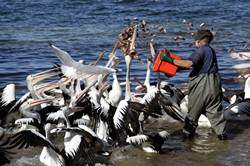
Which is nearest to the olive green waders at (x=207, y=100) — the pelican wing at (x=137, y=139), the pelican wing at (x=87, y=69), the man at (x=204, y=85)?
the man at (x=204, y=85)

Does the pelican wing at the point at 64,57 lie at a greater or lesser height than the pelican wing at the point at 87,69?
greater

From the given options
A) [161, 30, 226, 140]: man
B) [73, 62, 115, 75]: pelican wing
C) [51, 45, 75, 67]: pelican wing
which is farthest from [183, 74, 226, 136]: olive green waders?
[51, 45, 75, 67]: pelican wing

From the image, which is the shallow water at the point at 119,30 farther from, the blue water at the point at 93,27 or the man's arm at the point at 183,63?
the man's arm at the point at 183,63

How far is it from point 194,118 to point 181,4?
676 inches

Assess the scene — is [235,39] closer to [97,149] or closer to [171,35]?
[171,35]

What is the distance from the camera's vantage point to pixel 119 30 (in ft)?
63.5

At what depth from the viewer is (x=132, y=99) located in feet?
26.9

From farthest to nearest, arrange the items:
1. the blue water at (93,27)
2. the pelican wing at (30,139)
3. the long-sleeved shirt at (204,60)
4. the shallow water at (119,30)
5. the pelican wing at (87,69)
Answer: the blue water at (93,27)
the long-sleeved shirt at (204,60)
the shallow water at (119,30)
the pelican wing at (87,69)
the pelican wing at (30,139)

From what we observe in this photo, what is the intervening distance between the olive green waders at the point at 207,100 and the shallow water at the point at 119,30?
285 millimetres

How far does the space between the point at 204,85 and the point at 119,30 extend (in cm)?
1134

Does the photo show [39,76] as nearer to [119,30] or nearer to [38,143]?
[38,143]

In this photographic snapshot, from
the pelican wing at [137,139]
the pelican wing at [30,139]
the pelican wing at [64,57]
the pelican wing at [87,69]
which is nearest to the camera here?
the pelican wing at [30,139]

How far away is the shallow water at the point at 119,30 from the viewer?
25.8 feet

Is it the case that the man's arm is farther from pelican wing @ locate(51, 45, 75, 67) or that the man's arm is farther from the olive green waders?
pelican wing @ locate(51, 45, 75, 67)
